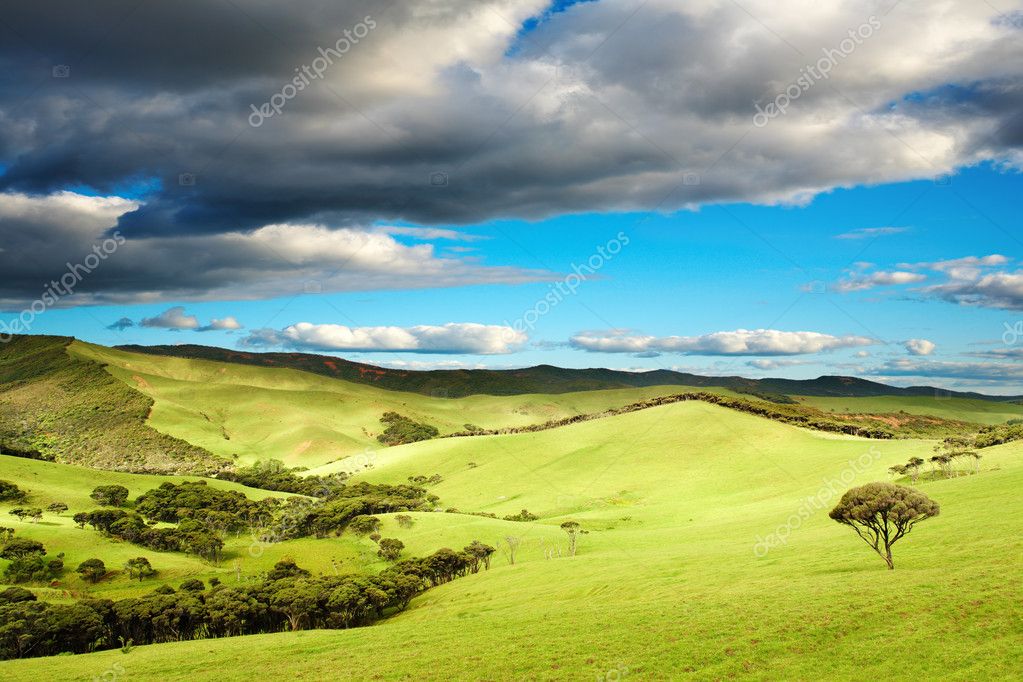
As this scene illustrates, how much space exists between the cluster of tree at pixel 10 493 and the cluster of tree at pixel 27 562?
33.5m

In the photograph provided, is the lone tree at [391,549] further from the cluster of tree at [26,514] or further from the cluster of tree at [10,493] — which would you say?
the cluster of tree at [10,493]

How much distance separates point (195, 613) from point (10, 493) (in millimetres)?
78394

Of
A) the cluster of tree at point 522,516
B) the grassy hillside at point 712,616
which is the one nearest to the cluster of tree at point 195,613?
the grassy hillside at point 712,616

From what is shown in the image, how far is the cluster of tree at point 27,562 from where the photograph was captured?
89.2 m

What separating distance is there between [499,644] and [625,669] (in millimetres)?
11289

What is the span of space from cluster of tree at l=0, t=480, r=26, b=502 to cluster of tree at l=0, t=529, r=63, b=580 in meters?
33.5

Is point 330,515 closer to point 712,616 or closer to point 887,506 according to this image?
point 712,616

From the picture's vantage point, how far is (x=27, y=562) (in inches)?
3561

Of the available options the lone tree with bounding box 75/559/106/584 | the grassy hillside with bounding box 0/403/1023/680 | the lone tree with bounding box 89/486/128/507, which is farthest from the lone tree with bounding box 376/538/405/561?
the lone tree with bounding box 89/486/128/507

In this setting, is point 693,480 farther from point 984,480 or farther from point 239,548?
point 239,548

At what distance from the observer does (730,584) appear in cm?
5953

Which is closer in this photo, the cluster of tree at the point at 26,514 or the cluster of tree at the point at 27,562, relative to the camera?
the cluster of tree at the point at 27,562

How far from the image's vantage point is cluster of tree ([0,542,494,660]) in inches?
2685

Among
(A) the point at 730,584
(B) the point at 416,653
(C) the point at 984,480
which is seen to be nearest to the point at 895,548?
(A) the point at 730,584
